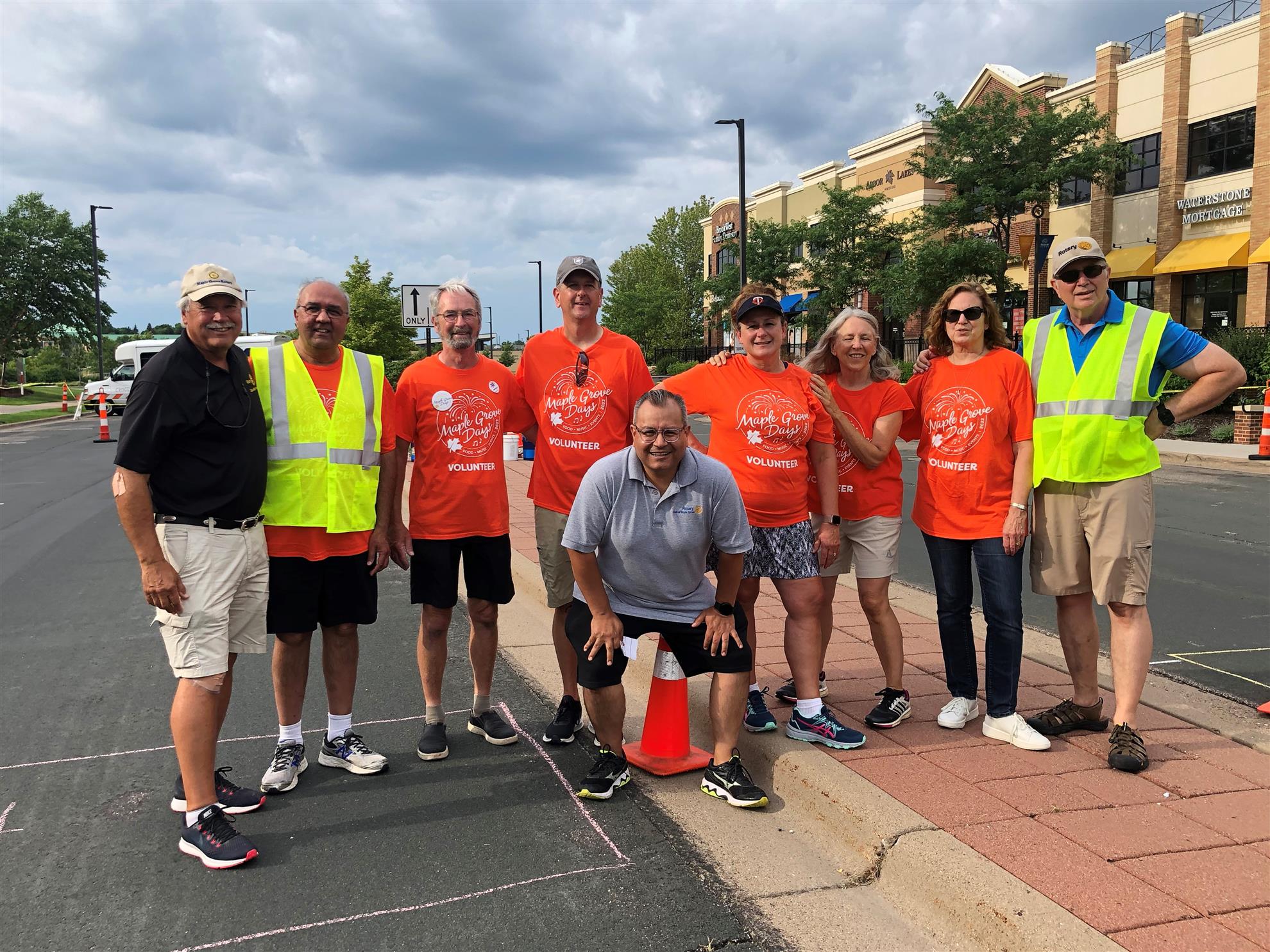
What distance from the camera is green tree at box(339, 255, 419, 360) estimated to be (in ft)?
114

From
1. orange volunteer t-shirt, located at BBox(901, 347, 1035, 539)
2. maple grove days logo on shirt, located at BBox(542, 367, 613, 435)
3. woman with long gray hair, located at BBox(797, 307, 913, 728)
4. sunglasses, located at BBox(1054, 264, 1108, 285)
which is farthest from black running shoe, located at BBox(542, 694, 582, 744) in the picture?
sunglasses, located at BBox(1054, 264, 1108, 285)

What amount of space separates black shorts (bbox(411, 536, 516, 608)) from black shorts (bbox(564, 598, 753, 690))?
526 mm

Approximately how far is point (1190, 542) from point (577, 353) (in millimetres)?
7710

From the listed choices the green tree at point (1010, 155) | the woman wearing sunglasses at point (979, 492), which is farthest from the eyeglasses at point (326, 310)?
the green tree at point (1010, 155)

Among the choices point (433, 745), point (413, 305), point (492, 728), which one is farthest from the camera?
point (413, 305)

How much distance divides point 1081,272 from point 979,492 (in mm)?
1009

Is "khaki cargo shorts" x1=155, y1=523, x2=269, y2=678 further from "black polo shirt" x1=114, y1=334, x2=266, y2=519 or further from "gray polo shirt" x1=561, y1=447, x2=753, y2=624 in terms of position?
"gray polo shirt" x1=561, y1=447, x2=753, y2=624

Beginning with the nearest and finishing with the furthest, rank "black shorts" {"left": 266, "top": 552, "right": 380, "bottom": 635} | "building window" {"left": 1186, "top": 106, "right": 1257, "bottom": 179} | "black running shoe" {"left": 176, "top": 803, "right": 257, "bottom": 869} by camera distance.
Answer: "black running shoe" {"left": 176, "top": 803, "right": 257, "bottom": 869} < "black shorts" {"left": 266, "top": 552, "right": 380, "bottom": 635} < "building window" {"left": 1186, "top": 106, "right": 1257, "bottom": 179}

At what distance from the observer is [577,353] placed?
4500 millimetres

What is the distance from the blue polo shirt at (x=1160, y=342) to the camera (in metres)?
3.87

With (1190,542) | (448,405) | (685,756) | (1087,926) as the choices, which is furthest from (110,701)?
(1190,542)

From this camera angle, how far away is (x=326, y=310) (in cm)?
399

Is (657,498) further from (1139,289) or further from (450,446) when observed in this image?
(1139,289)

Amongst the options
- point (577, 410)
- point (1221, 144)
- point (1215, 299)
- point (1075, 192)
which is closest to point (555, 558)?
point (577, 410)
